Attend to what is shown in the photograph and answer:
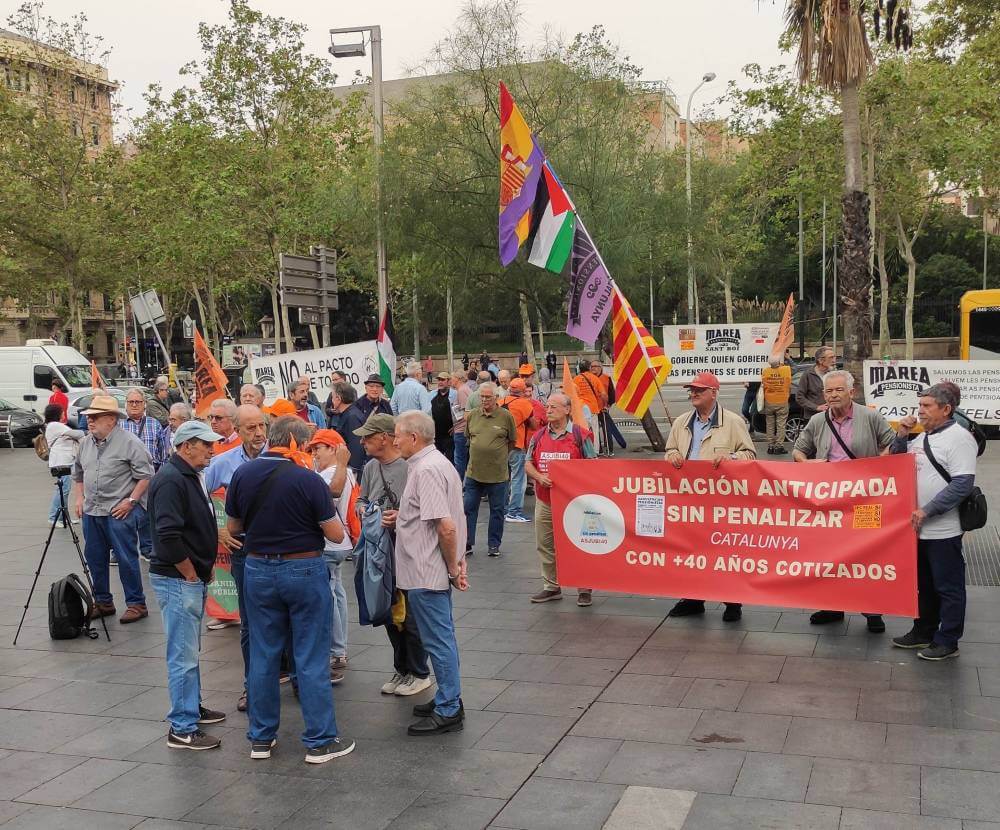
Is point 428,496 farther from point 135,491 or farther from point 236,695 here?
point 135,491

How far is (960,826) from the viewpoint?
14.2ft

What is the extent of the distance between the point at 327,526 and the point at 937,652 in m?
3.86

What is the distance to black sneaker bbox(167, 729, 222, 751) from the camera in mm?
5512

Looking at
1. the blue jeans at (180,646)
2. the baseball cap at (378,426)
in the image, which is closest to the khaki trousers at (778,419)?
the baseball cap at (378,426)

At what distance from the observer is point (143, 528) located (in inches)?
386

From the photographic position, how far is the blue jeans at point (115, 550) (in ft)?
26.9

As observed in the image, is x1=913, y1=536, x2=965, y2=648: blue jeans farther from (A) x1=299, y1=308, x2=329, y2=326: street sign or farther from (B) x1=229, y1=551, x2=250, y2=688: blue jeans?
(A) x1=299, y1=308, x2=329, y2=326: street sign

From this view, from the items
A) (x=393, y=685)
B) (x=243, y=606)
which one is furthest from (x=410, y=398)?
(x=243, y=606)

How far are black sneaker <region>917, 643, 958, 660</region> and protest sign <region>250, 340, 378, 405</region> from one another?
336 inches

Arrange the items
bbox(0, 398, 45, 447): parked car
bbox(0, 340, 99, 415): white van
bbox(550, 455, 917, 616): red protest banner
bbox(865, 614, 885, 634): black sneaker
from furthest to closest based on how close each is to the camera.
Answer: bbox(0, 340, 99, 415): white van < bbox(0, 398, 45, 447): parked car < bbox(865, 614, 885, 634): black sneaker < bbox(550, 455, 917, 616): red protest banner

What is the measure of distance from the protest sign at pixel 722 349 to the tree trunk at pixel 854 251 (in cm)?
136

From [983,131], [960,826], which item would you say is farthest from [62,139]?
[960,826]

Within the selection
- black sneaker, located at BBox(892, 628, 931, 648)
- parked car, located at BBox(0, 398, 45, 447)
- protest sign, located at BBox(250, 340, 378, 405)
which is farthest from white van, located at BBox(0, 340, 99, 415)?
black sneaker, located at BBox(892, 628, 931, 648)

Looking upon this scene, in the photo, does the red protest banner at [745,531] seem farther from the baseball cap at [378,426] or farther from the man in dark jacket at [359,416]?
the man in dark jacket at [359,416]
